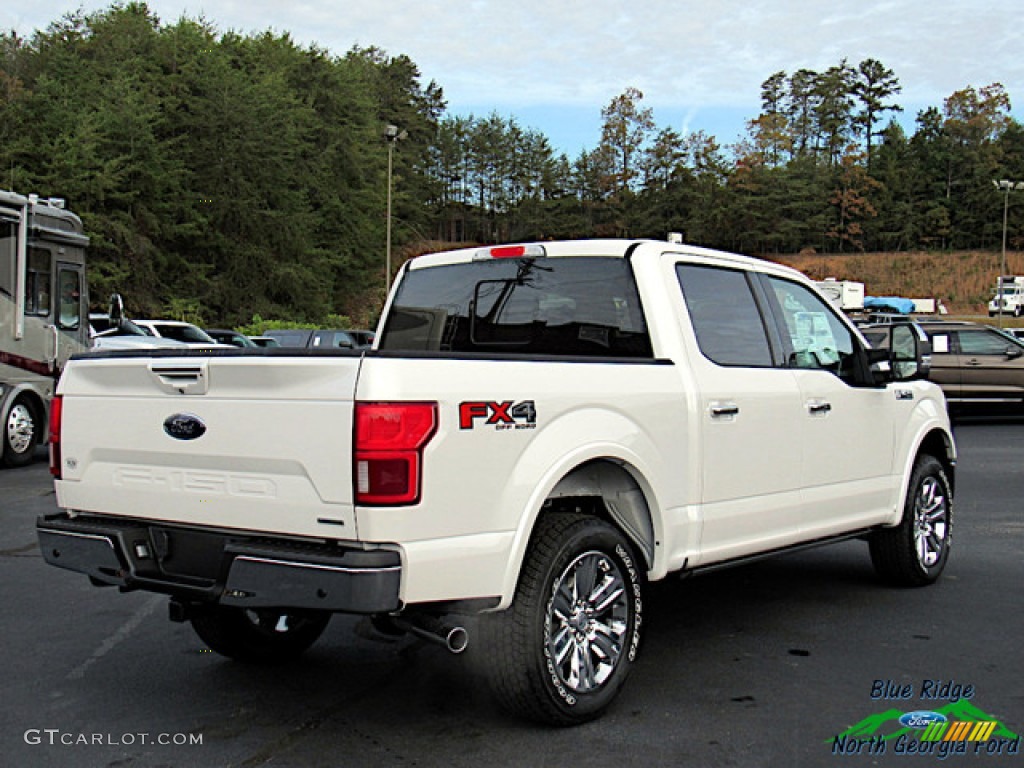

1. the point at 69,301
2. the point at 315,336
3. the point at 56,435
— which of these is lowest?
the point at 56,435

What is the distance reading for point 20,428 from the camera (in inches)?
516

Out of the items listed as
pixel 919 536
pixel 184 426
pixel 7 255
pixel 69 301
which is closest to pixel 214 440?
pixel 184 426

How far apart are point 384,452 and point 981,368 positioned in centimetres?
1737

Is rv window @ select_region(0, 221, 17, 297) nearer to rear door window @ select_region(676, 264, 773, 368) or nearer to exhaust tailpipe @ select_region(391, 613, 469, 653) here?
rear door window @ select_region(676, 264, 773, 368)

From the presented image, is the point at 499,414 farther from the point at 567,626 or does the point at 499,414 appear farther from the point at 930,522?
the point at 930,522

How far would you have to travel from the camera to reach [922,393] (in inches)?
269

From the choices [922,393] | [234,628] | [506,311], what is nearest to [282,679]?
[234,628]

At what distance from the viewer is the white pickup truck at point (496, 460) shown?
3.69 metres

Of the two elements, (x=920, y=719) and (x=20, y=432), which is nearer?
(x=920, y=719)

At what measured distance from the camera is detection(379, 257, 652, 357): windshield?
5203 mm

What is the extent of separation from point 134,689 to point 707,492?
2.73 metres

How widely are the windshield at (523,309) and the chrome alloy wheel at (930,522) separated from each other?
268cm

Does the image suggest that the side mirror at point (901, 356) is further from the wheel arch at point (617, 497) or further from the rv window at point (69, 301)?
the rv window at point (69, 301)

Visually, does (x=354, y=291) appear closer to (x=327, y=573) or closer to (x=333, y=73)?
(x=333, y=73)
